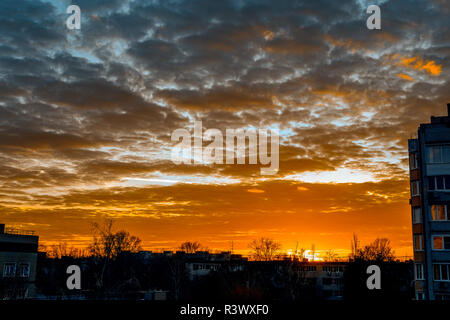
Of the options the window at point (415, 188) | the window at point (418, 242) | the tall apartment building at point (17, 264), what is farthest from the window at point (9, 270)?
the window at point (415, 188)

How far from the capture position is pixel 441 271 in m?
40.0

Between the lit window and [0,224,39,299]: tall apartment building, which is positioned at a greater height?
the lit window

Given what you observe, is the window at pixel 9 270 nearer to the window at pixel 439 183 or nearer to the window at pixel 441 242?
the window at pixel 441 242

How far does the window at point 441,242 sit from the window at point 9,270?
45.0 meters

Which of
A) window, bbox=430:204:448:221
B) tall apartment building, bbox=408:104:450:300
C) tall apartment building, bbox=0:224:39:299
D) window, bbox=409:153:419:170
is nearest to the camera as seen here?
tall apartment building, bbox=408:104:450:300

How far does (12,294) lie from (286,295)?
2021 inches

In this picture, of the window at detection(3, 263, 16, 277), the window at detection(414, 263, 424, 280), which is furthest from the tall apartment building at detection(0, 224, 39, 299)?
the window at detection(414, 263, 424, 280)

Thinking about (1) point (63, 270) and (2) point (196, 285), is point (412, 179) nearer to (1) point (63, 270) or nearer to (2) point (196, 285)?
(2) point (196, 285)

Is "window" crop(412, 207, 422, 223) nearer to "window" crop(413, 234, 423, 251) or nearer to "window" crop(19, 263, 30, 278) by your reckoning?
"window" crop(413, 234, 423, 251)

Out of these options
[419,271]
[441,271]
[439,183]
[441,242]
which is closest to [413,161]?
[439,183]

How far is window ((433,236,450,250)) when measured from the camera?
132 feet

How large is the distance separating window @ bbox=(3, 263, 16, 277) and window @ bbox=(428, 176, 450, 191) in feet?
150

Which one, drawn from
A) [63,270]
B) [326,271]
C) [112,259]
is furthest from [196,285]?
[326,271]
